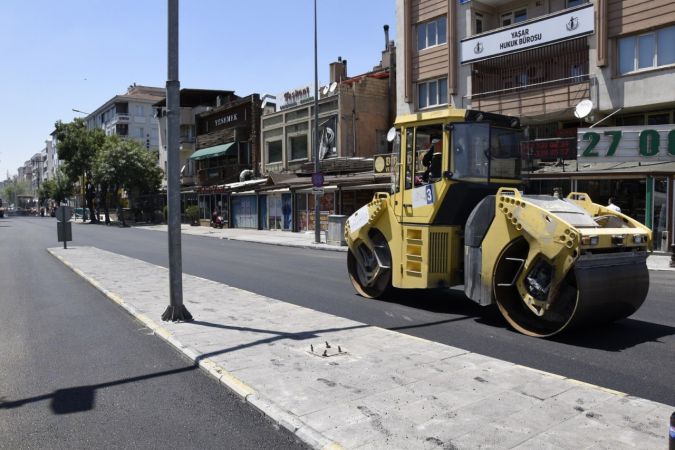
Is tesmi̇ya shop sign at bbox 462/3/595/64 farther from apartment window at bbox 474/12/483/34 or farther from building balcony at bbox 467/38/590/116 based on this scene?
apartment window at bbox 474/12/483/34

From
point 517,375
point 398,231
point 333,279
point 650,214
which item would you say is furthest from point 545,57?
point 517,375

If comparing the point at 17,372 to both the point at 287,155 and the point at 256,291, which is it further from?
the point at 287,155

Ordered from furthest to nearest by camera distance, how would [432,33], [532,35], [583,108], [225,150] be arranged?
1. [225,150]
2. [432,33]
3. [532,35]
4. [583,108]

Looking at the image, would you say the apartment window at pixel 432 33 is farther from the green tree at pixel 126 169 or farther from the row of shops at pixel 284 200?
the green tree at pixel 126 169

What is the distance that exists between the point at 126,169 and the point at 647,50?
45866 mm

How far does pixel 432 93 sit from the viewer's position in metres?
26.9

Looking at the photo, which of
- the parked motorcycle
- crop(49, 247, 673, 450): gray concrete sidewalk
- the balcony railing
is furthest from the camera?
the parked motorcycle

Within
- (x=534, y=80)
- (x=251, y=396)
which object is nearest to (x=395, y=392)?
(x=251, y=396)

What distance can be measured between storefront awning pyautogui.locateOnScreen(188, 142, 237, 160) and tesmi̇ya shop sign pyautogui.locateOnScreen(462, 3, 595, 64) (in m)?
23.8

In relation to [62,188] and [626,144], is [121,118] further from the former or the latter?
[626,144]

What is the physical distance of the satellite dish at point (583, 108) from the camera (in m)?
19.5

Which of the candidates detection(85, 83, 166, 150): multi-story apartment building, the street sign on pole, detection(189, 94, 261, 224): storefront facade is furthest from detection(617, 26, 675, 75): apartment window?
detection(85, 83, 166, 150): multi-story apartment building

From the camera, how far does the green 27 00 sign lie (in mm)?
17719

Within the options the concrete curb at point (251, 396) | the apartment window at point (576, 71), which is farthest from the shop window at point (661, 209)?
the concrete curb at point (251, 396)
